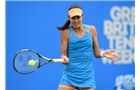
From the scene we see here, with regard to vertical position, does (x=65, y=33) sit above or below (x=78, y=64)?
above

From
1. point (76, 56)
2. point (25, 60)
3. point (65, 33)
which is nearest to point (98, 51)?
point (76, 56)

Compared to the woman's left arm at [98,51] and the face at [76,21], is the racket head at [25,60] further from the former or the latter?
the woman's left arm at [98,51]

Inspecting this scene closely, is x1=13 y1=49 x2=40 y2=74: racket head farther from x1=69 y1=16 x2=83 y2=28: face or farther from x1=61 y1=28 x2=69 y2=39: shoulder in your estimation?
x1=69 y1=16 x2=83 y2=28: face

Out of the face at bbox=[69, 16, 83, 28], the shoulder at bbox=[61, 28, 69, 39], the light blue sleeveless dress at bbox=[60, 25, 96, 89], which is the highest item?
the face at bbox=[69, 16, 83, 28]

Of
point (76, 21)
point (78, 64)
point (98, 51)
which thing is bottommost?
point (78, 64)

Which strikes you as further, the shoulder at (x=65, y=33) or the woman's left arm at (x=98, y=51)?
the woman's left arm at (x=98, y=51)

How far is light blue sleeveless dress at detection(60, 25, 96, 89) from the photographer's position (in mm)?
6566

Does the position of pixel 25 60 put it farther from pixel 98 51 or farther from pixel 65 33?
pixel 98 51

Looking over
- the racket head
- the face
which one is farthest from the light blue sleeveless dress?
the racket head

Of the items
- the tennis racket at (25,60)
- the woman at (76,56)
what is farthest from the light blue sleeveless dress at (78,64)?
the tennis racket at (25,60)

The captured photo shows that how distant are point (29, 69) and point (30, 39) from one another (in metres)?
3.06

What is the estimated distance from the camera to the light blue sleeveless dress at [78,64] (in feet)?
21.5

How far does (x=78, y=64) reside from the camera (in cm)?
656

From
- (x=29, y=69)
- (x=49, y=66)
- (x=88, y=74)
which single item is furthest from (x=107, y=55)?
(x=49, y=66)
